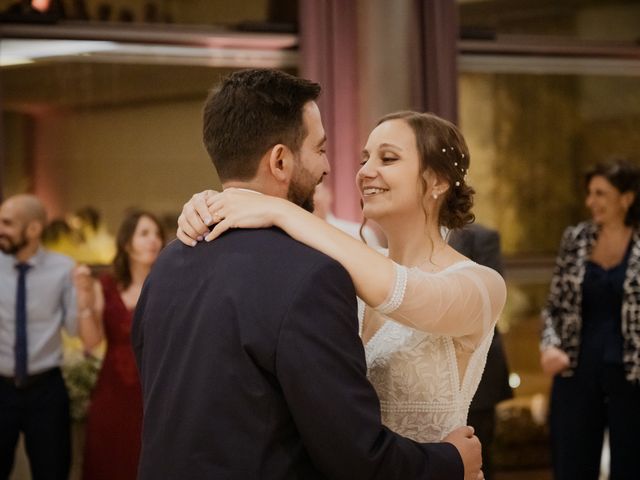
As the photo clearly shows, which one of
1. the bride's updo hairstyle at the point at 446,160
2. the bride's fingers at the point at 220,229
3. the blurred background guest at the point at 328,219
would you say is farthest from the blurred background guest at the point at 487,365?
Result: the bride's fingers at the point at 220,229

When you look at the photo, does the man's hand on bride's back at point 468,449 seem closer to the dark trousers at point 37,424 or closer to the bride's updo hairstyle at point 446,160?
the bride's updo hairstyle at point 446,160

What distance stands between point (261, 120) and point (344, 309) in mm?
385

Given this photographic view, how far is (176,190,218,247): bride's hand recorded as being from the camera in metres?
1.98

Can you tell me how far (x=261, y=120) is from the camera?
6.34ft

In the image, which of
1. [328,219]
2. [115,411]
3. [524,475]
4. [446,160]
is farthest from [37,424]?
[446,160]

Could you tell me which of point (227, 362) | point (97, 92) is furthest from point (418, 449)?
point (97, 92)

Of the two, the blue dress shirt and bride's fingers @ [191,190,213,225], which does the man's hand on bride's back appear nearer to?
bride's fingers @ [191,190,213,225]

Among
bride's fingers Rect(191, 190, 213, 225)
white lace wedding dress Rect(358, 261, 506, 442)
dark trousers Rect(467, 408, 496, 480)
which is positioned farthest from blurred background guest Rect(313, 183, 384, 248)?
bride's fingers Rect(191, 190, 213, 225)

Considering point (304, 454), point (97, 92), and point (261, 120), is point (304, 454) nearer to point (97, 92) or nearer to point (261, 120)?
point (261, 120)

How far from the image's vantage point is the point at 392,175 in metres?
2.32

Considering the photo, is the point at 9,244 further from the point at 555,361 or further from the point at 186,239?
the point at 186,239

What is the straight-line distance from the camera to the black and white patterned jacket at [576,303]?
456cm

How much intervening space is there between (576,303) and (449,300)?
282 cm

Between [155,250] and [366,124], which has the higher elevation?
[366,124]
